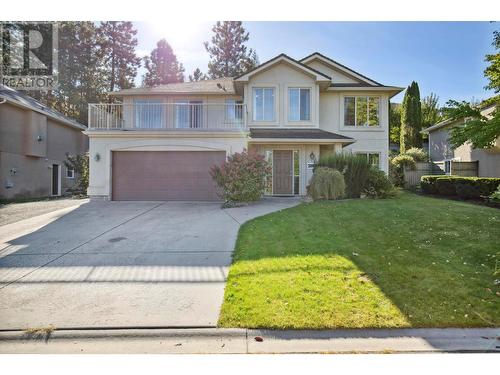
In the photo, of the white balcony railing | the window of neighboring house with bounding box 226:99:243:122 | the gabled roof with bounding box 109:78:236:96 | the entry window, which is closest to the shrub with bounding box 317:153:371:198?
the entry window

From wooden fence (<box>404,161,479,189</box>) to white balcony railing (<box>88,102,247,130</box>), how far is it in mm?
12125

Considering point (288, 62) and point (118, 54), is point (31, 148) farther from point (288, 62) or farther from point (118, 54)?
point (118, 54)

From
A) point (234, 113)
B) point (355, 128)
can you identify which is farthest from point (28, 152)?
point (355, 128)

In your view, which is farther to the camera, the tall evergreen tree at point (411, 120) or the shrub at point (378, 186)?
the tall evergreen tree at point (411, 120)

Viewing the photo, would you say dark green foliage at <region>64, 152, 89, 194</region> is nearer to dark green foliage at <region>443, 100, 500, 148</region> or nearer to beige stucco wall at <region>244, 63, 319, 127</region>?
beige stucco wall at <region>244, 63, 319, 127</region>

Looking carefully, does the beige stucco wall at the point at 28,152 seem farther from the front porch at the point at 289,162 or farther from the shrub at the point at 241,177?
the front porch at the point at 289,162

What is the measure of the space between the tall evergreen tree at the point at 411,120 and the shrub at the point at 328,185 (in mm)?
16440

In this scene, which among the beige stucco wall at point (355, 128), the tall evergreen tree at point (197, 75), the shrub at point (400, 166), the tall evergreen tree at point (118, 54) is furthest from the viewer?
the tall evergreen tree at point (197, 75)

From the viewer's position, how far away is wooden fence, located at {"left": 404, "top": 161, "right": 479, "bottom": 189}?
692 inches

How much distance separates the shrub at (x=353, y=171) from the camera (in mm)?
11852

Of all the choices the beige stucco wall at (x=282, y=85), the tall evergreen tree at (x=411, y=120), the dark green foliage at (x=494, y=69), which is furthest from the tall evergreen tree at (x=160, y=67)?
the dark green foliage at (x=494, y=69)

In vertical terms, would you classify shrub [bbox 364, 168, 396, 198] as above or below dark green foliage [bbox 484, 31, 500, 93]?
below

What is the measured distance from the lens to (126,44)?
33.3 m
